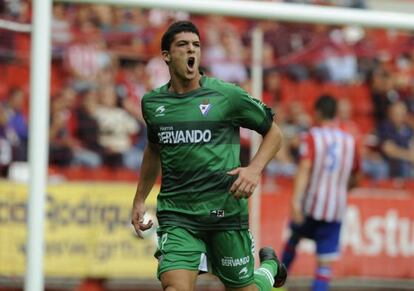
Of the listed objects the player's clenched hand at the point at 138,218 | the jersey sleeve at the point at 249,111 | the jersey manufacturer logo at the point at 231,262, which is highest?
the jersey sleeve at the point at 249,111

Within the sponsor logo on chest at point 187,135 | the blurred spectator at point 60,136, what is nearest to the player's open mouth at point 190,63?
the sponsor logo on chest at point 187,135

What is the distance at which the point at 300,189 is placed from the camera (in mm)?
10664

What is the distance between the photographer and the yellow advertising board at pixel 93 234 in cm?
1164

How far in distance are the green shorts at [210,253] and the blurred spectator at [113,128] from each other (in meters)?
5.66

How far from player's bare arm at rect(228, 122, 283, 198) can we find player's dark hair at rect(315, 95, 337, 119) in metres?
4.02

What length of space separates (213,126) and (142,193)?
2.45ft

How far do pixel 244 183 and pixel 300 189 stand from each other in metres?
4.60

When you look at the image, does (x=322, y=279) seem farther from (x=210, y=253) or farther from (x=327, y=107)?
(x=210, y=253)

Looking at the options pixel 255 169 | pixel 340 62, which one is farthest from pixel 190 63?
pixel 340 62

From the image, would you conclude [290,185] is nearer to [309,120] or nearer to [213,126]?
[309,120]

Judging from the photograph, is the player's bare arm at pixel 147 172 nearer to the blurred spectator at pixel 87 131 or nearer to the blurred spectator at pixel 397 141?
the blurred spectator at pixel 87 131

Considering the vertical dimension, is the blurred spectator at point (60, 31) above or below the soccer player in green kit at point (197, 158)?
above

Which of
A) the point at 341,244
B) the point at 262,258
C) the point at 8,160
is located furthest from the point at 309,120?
the point at 262,258

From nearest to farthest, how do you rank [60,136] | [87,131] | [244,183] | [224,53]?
1. [244,183]
2. [60,136]
3. [87,131]
4. [224,53]
